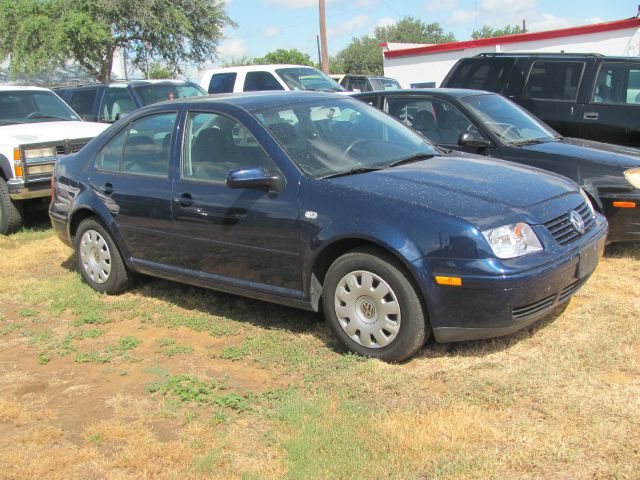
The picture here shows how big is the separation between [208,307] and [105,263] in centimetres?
A: 111

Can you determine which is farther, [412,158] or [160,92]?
[160,92]

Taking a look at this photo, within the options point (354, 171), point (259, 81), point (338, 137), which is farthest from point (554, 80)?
point (259, 81)

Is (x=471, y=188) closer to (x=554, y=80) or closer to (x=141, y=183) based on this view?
(x=141, y=183)

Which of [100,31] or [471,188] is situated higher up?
[100,31]

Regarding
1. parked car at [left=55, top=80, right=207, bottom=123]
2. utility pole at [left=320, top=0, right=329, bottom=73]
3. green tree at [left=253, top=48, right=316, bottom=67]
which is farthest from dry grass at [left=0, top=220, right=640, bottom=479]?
green tree at [left=253, top=48, right=316, bottom=67]

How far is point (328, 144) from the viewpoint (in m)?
4.84

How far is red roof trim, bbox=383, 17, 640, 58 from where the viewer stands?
21547 mm

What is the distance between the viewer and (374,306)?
4.15 meters

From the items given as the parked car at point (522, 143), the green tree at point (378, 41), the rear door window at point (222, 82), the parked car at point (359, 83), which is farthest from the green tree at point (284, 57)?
the parked car at point (522, 143)

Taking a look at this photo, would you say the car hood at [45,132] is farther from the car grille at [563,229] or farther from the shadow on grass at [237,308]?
the car grille at [563,229]

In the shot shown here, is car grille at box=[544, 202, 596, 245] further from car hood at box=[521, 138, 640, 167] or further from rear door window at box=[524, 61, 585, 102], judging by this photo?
rear door window at box=[524, 61, 585, 102]

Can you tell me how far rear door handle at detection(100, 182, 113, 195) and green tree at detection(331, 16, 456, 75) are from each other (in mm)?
60257

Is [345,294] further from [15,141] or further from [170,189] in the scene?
[15,141]

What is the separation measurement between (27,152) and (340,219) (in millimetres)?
5625
